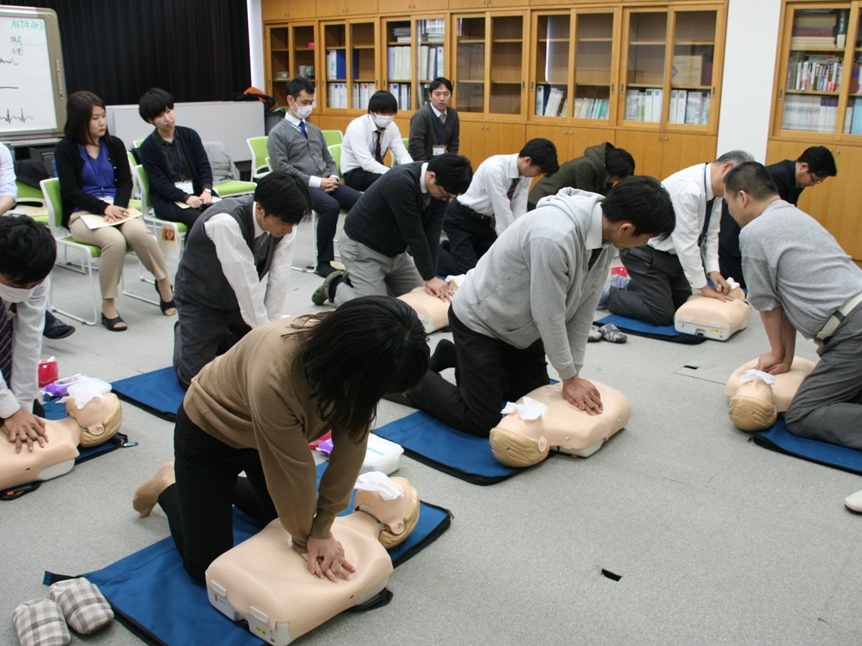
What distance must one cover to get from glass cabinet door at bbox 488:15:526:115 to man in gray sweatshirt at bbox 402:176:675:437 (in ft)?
14.6

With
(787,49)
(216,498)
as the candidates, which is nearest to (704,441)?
(216,498)

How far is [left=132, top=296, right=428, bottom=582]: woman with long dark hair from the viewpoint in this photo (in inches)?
58.4

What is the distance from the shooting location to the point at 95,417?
2.85 metres

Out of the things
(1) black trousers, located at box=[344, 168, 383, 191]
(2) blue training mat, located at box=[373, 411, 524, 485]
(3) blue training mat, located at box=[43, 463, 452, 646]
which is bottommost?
(3) blue training mat, located at box=[43, 463, 452, 646]

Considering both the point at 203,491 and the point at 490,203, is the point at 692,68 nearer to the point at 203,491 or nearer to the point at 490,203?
the point at 490,203

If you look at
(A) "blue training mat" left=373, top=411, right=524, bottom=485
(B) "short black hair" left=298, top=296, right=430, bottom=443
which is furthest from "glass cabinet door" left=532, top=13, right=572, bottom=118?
(B) "short black hair" left=298, top=296, right=430, bottom=443

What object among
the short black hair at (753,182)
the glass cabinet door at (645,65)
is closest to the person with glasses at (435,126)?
the glass cabinet door at (645,65)

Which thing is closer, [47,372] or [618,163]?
[47,372]

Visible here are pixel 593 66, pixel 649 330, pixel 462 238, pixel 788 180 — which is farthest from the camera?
pixel 593 66

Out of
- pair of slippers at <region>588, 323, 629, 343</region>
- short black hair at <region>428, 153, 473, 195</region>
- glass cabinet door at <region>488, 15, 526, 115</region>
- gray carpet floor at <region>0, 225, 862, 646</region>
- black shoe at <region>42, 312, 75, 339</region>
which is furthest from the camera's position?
glass cabinet door at <region>488, 15, 526, 115</region>

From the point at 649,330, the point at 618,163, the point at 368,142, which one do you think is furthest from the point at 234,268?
the point at 618,163

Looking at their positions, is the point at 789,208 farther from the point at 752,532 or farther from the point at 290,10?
the point at 290,10

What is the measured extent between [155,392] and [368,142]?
304cm

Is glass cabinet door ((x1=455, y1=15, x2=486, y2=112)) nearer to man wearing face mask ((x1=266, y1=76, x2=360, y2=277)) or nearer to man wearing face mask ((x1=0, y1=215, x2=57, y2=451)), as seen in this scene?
man wearing face mask ((x1=266, y1=76, x2=360, y2=277))
